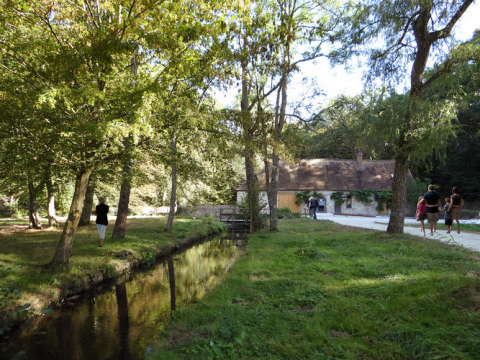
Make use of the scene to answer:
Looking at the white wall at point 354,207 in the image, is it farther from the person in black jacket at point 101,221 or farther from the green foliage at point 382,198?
the person in black jacket at point 101,221

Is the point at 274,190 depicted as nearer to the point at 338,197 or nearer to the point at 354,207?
the point at 338,197

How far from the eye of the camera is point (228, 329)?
3.95m

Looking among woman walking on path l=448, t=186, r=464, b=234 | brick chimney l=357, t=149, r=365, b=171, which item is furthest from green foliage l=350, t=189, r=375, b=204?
woman walking on path l=448, t=186, r=464, b=234

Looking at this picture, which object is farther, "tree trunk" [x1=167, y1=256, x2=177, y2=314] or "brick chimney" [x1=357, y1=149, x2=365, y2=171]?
"brick chimney" [x1=357, y1=149, x2=365, y2=171]

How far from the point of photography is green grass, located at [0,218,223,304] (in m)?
5.91

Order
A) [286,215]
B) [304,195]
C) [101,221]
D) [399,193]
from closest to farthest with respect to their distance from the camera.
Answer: [101,221] → [399,193] → [286,215] → [304,195]

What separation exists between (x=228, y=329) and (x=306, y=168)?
29.4 m

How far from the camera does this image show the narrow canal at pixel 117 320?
4.55 meters

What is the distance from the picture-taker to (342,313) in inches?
159

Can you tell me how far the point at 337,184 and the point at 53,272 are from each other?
27.6 meters

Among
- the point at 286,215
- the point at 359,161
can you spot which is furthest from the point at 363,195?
the point at 286,215

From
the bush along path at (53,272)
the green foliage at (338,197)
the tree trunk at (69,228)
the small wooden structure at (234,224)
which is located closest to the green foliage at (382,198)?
the green foliage at (338,197)

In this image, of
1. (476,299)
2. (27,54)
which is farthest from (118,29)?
(476,299)

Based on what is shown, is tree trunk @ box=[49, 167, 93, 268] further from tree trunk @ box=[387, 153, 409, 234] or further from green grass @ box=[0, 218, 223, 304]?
tree trunk @ box=[387, 153, 409, 234]
